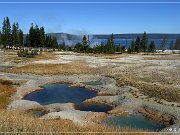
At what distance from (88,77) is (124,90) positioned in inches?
547

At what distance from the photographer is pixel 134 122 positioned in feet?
99.8

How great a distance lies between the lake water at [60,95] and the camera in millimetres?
40312

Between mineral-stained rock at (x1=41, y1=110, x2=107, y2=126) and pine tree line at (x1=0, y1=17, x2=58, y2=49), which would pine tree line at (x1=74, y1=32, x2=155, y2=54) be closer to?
pine tree line at (x1=0, y1=17, x2=58, y2=49)

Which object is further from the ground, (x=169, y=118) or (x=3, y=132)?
(x=3, y=132)

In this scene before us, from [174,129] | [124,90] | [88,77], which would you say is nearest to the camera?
[174,129]

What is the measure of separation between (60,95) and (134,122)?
621 inches

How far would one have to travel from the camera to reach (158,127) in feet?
95.9

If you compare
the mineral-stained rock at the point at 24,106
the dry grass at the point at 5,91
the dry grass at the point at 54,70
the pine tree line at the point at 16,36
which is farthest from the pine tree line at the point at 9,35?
the mineral-stained rock at the point at 24,106

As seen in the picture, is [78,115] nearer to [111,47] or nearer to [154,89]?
[154,89]

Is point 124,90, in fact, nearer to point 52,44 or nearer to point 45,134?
point 45,134

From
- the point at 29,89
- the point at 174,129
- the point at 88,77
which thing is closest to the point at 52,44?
the point at 88,77

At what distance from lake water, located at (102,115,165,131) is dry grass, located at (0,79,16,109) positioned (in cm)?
1278

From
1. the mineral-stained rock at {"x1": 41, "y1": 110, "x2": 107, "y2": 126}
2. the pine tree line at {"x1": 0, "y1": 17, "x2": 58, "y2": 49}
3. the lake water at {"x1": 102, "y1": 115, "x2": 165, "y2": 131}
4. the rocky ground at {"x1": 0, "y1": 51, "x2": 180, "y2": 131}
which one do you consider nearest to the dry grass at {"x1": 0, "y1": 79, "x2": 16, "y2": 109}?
the rocky ground at {"x1": 0, "y1": 51, "x2": 180, "y2": 131}

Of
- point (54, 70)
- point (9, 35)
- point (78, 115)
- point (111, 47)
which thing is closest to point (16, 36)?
point (9, 35)
